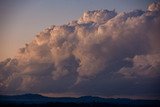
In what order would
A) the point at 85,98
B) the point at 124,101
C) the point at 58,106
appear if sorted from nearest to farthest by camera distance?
the point at 58,106, the point at 124,101, the point at 85,98

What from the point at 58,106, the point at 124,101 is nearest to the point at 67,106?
the point at 58,106

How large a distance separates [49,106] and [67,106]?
3989 millimetres

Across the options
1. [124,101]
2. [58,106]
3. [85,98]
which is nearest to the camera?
[58,106]

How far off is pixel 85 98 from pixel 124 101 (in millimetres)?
22731

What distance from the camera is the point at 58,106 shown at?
7081cm

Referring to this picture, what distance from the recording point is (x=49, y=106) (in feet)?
237

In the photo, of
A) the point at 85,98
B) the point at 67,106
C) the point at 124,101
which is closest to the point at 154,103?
the point at 67,106

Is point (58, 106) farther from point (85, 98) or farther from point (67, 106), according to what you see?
point (85, 98)

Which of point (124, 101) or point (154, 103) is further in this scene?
point (124, 101)

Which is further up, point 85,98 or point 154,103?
point 85,98

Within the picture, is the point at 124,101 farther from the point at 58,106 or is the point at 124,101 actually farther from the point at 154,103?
the point at 58,106

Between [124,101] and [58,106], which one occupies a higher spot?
[124,101]

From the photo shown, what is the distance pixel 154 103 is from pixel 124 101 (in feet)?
111

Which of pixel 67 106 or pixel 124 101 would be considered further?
pixel 124 101
